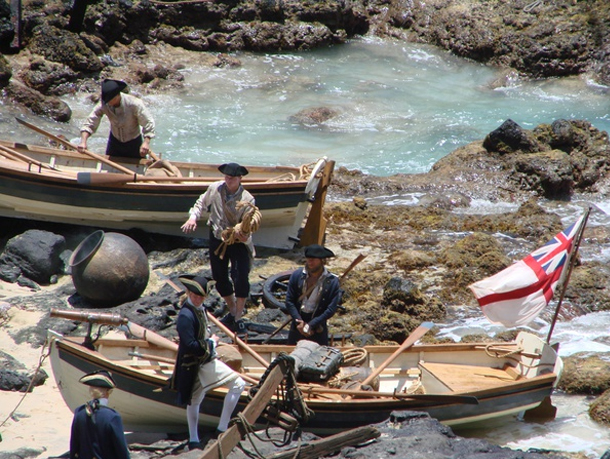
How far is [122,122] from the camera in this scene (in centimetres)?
1160

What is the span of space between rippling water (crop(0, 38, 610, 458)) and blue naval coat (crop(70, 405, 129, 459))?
33.3 ft

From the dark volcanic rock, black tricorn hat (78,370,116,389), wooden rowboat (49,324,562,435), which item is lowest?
the dark volcanic rock

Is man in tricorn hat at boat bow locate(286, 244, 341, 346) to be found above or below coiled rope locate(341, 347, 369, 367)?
above

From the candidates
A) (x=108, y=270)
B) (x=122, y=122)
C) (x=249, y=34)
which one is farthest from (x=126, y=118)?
(x=249, y=34)

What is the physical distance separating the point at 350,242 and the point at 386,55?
13864mm

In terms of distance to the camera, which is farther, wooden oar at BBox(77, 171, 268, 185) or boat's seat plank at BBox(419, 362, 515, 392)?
wooden oar at BBox(77, 171, 268, 185)

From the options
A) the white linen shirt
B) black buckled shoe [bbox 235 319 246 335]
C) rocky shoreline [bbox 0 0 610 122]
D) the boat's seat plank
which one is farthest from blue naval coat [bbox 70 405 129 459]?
rocky shoreline [bbox 0 0 610 122]

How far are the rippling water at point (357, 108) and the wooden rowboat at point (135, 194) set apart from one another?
361cm

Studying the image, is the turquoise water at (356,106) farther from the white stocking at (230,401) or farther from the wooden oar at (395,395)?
the white stocking at (230,401)

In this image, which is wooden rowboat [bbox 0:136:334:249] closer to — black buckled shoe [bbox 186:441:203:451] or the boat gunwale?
the boat gunwale

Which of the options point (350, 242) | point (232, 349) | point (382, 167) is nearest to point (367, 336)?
point (232, 349)

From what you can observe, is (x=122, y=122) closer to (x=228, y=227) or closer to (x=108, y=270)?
(x=108, y=270)

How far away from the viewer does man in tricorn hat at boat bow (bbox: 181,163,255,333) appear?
8.98m

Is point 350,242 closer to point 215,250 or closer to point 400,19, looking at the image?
point 215,250
